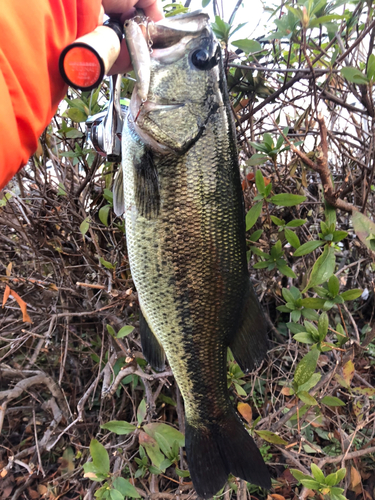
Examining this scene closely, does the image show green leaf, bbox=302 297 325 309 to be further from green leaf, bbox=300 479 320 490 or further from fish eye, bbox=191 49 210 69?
fish eye, bbox=191 49 210 69

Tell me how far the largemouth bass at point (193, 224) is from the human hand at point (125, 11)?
92 millimetres

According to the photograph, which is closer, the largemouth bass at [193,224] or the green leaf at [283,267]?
the largemouth bass at [193,224]

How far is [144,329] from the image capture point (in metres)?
1.29

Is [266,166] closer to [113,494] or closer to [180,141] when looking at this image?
[180,141]

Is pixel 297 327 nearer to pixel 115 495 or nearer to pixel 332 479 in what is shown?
pixel 332 479

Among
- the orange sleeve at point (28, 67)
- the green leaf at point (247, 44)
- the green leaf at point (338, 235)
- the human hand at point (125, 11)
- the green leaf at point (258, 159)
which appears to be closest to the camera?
the orange sleeve at point (28, 67)

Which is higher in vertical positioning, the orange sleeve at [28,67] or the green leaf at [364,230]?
the orange sleeve at [28,67]

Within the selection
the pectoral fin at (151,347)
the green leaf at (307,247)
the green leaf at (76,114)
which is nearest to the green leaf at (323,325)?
the green leaf at (307,247)

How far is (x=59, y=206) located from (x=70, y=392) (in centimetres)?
137

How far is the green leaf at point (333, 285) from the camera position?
1.21 meters

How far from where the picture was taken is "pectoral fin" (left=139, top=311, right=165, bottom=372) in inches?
50.2

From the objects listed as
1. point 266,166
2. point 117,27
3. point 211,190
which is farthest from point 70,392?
point 117,27

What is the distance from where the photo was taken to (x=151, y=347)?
50.4 inches

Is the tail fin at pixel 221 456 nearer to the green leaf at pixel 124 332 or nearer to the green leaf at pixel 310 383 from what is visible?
the green leaf at pixel 310 383
